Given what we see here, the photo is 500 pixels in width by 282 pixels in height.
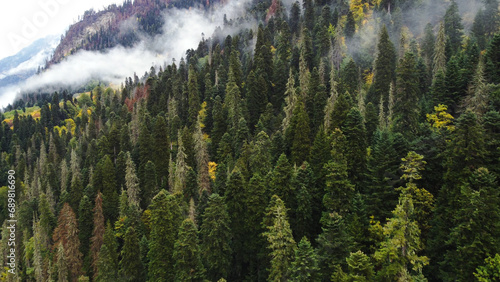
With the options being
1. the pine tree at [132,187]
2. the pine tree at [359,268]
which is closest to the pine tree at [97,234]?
the pine tree at [132,187]

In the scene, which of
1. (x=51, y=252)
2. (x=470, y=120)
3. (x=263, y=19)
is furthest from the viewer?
(x=263, y=19)

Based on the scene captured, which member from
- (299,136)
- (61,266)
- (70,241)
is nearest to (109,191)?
(70,241)

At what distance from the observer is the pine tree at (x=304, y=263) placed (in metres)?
32.6

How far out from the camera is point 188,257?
40969 mm

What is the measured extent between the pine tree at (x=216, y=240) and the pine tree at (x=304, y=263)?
1207 centimetres

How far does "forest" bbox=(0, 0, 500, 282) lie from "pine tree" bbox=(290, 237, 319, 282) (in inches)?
5.4

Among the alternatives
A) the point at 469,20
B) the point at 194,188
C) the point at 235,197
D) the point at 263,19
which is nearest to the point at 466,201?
the point at 235,197

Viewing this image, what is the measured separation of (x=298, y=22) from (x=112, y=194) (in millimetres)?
87059

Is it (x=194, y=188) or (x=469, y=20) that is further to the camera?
(x=469, y=20)

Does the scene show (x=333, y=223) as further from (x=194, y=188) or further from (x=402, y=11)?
(x=402, y=11)

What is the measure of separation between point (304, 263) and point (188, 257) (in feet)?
50.2

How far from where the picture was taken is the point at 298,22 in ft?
404

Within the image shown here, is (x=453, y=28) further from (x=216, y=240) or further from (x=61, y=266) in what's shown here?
(x=61, y=266)

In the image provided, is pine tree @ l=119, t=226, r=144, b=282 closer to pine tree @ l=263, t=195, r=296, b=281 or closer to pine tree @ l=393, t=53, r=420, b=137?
pine tree @ l=263, t=195, r=296, b=281
